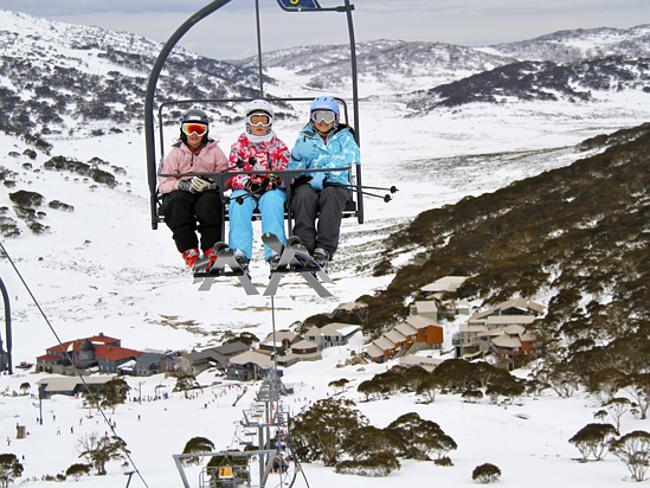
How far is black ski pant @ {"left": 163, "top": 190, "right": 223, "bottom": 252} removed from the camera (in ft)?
20.9

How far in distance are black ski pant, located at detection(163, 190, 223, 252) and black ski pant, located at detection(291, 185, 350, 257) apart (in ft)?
1.80

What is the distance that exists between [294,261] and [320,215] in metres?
0.60

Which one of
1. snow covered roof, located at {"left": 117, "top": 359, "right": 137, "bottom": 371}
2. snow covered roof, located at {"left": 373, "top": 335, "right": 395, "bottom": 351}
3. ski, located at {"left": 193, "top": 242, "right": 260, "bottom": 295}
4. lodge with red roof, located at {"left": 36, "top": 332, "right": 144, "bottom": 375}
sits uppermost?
ski, located at {"left": 193, "top": 242, "right": 260, "bottom": 295}

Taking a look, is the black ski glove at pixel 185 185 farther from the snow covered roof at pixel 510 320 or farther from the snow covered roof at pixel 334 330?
the snow covered roof at pixel 334 330

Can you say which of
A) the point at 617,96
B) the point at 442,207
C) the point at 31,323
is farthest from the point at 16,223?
the point at 617,96

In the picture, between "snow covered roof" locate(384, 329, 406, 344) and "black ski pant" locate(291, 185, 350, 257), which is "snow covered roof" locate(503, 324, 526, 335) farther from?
"black ski pant" locate(291, 185, 350, 257)

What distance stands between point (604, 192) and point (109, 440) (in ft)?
94.6

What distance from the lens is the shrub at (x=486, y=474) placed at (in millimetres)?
15391

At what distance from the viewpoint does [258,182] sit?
6.32 m

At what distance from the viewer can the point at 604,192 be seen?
4184cm

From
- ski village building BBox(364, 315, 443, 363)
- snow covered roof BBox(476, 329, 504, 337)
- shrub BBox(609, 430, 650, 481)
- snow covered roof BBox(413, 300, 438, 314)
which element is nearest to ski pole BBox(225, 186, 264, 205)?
shrub BBox(609, 430, 650, 481)

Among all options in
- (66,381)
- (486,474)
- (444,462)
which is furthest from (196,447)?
(66,381)

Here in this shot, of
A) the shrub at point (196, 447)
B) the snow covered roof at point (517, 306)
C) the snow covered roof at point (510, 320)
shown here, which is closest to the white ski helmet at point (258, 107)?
the shrub at point (196, 447)

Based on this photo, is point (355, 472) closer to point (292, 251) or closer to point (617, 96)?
point (292, 251)
